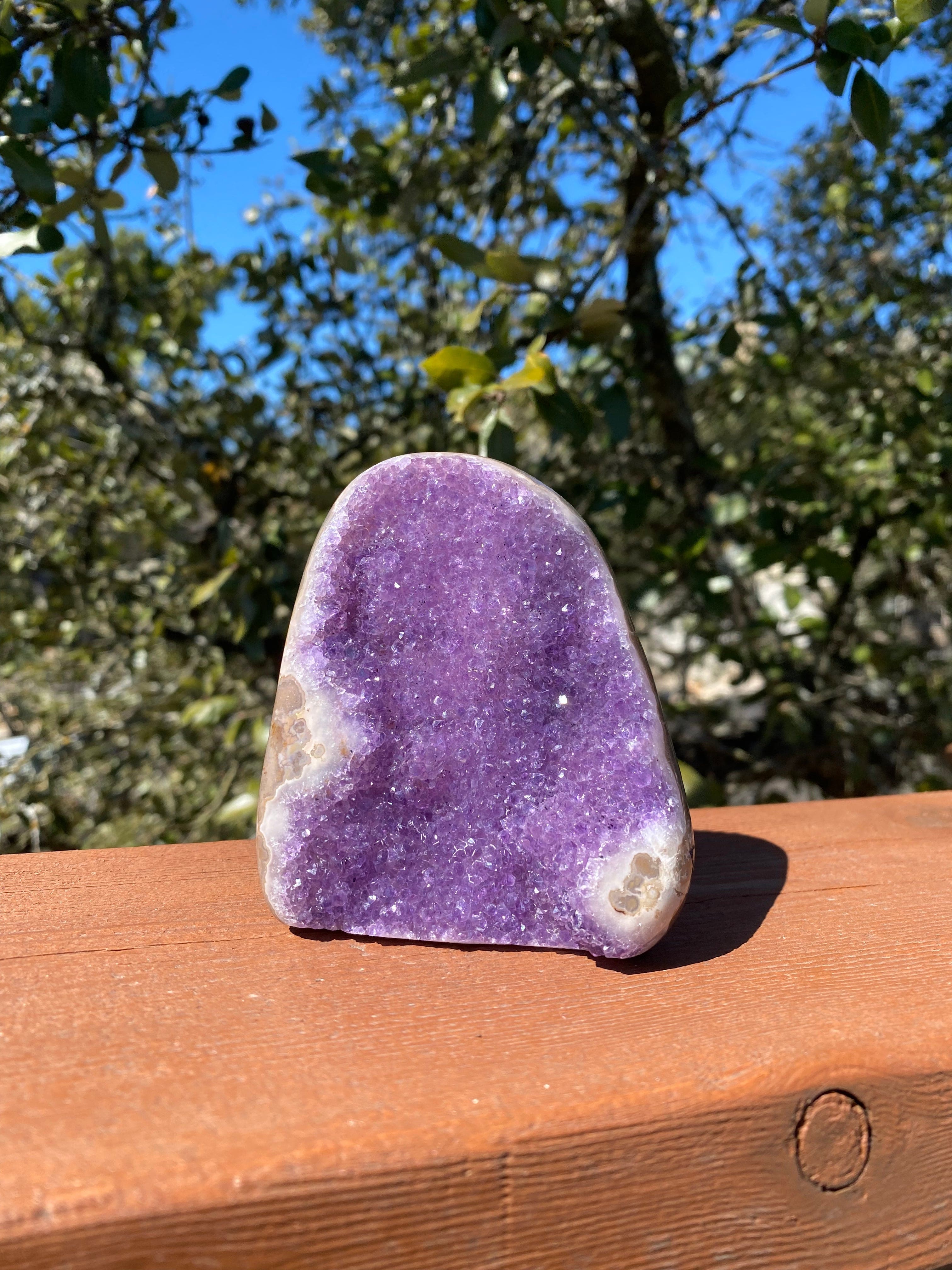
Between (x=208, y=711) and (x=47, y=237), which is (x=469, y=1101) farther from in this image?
(x=208, y=711)

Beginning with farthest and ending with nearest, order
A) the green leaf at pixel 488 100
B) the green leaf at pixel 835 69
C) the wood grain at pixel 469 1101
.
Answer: the green leaf at pixel 488 100 < the green leaf at pixel 835 69 < the wood grain at pixel 469 1101

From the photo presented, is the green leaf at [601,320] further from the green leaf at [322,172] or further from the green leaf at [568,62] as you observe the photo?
the green leaf at [322,172]

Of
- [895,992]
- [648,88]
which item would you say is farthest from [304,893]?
[648,88]

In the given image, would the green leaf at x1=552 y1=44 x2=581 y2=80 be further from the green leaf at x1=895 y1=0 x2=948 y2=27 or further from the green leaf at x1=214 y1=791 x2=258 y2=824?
the green leaf at x1=214 y1=791 x2=258 y2=824

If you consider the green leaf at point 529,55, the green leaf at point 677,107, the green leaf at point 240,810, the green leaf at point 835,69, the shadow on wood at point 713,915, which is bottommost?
the green leaf at point 240,810

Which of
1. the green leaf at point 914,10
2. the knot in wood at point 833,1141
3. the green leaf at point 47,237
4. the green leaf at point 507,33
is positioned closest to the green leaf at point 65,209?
the green leaf at point 47,237

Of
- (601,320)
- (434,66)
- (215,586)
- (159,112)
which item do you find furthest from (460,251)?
(215,586)

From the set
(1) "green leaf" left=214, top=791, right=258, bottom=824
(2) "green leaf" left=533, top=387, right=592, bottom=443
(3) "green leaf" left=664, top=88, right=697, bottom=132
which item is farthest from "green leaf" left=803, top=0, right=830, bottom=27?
(1) "green leaf" left=214, top=791, right=258, bottom=824
